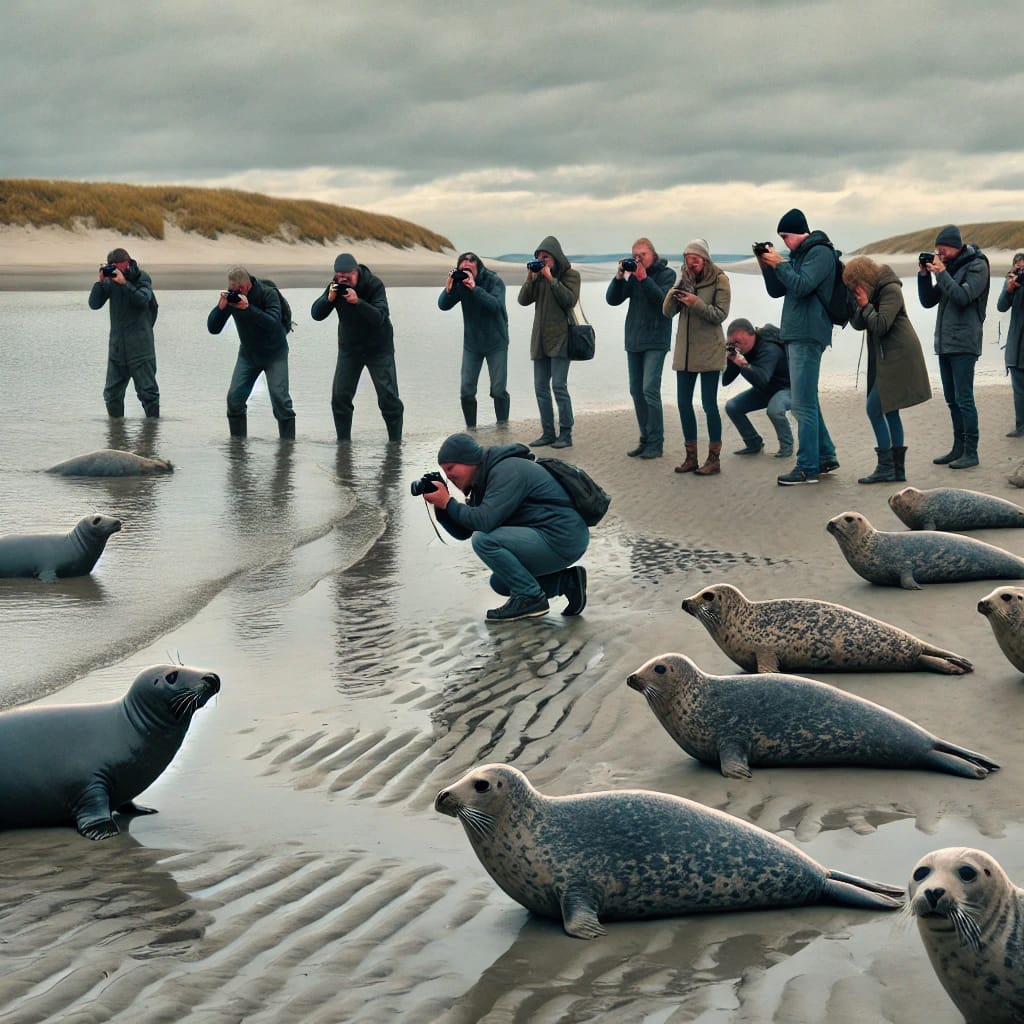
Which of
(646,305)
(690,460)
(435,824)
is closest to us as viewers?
(435,824)

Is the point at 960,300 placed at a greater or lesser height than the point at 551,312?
lesser

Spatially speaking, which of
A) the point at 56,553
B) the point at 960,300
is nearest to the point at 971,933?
the point at 56,553

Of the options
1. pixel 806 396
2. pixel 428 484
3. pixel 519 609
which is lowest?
pixel 519 609

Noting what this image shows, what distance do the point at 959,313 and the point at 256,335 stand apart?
6.85 m

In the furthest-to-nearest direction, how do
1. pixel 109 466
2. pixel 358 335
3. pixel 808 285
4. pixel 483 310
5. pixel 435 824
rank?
1. pixel 483 310
2. pixel 358 335
3. pixel 109 466
4. pixel 808 285
5. pixel 435 824

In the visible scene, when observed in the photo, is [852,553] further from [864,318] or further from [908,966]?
[908,966]

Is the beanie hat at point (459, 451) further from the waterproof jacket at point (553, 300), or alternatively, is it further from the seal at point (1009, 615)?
the waterproof jacket at point (553, 300)

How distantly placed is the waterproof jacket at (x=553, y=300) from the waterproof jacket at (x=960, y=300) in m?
3.56

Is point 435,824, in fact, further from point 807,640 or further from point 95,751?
point 807,640

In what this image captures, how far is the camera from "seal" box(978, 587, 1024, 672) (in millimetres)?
5637

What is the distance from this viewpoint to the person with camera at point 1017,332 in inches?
495

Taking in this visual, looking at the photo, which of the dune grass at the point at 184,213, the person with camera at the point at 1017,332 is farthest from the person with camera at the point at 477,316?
the dune grass at the point at 184,213

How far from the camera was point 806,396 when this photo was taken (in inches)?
427

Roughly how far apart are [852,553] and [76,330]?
29.9 meters
